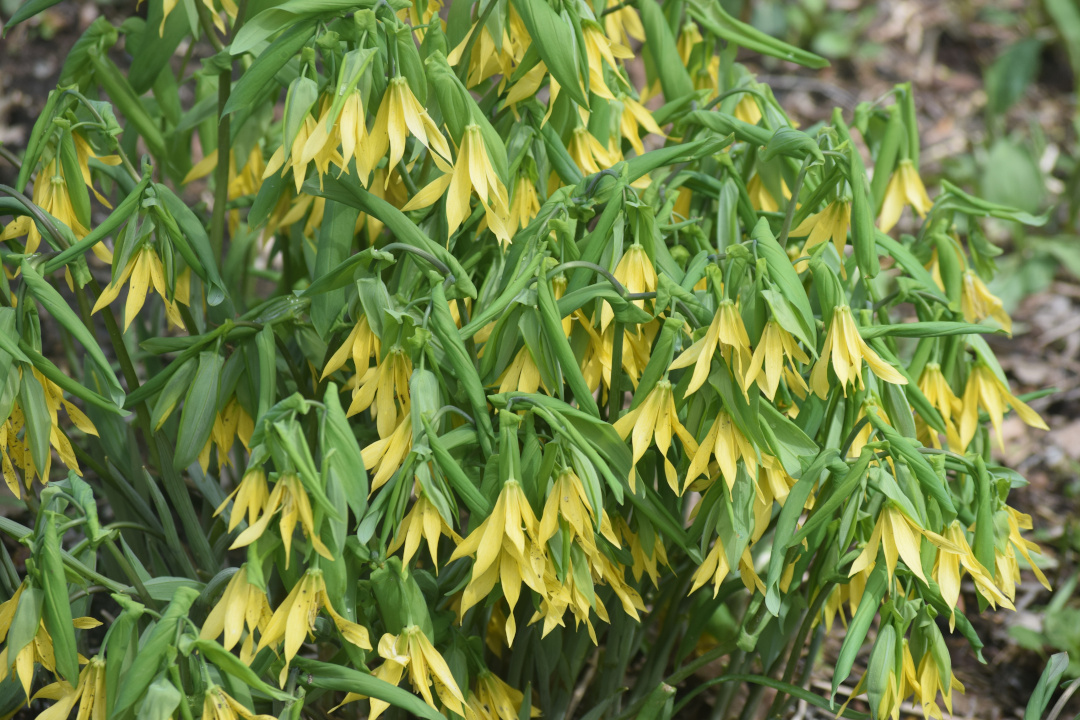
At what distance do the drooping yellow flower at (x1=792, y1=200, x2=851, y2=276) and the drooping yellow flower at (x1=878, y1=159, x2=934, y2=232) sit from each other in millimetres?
275

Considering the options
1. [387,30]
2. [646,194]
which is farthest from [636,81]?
[387,30]

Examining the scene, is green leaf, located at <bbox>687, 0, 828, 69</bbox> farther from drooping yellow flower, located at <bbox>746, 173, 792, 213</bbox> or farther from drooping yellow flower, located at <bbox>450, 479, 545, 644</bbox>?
drooping yellow flower, located at <bbox>450, 479, 545, 644</bbox>

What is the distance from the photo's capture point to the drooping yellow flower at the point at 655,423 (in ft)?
3.32

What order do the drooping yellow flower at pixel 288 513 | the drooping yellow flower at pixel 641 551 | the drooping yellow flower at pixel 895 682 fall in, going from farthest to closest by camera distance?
the drooping yellow flower at pixel 641 551 < the drooping yellow flower at pixel 895 682 < the drooping yellow flower at pixel 288 513

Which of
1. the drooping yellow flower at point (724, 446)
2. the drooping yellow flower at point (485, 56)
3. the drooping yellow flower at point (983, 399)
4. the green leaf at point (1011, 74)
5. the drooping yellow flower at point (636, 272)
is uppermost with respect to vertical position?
the drooping yellow flower at point (485, 56)

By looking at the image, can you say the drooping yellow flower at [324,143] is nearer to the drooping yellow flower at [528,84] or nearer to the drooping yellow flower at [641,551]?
the drooping yellow flower at [528,84]

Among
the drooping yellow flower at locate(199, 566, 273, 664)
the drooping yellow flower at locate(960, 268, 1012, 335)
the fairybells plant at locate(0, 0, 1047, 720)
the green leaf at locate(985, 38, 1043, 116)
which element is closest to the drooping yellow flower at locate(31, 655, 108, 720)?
→ the fairybells plant at locate(0, 0, 1047, 720)

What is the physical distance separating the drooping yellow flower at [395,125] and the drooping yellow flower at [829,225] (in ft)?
1.53

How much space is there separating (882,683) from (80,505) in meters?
0.86

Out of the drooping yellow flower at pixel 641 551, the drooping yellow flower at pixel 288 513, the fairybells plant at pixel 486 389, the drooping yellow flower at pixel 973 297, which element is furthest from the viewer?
the drooping yellow flower at pixel 973 297

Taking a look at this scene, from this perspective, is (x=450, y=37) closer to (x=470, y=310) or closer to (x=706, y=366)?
(x=470, y=310)

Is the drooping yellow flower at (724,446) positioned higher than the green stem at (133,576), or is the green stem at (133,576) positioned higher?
the green stem at (133,576)

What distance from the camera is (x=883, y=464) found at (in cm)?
109

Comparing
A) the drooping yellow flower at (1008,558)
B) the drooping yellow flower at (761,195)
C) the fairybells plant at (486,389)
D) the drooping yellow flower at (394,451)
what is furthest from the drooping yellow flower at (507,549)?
the drooping yellow flower at (761,195)
